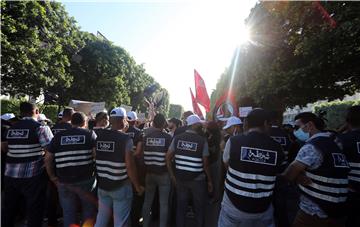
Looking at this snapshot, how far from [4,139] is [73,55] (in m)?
25.3

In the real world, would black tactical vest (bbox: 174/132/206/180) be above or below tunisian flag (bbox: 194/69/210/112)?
below

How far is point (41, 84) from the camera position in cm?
1955

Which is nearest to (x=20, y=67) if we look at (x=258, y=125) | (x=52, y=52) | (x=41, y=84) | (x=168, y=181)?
(x=41, y=84)

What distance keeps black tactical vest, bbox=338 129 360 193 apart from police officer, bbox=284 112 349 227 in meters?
0.67

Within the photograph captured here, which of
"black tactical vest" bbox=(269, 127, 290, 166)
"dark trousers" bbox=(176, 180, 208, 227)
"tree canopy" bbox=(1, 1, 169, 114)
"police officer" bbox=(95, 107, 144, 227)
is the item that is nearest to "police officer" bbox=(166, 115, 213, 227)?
"dark trousers" bbox=(176, 180, 208, 227)

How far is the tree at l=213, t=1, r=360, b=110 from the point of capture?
29.3 feet

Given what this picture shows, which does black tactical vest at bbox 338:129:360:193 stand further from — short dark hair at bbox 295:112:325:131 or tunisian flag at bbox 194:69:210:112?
tunisian flag at bbox 194:69:210:112

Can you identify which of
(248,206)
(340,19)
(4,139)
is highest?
(340,19)

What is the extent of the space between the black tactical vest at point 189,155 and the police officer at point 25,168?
204 centimetres

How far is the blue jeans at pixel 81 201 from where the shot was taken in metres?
4.73

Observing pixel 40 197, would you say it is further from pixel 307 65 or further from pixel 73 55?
pixel 73 55

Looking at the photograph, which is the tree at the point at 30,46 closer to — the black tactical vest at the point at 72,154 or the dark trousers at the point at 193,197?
the black tactical vest at the point at 72,154

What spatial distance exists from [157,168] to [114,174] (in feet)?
3.48

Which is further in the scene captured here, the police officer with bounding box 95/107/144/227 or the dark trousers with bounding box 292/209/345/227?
the police officer with bounding box 95/107/144/227
